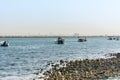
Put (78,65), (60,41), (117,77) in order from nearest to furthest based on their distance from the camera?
(117,77) → (78,65) → (60,41)

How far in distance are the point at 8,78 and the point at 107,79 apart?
479 inches

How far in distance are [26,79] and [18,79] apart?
3.11 feet

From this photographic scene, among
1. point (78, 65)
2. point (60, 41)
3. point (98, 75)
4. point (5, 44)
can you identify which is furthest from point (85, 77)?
point (60, 41)

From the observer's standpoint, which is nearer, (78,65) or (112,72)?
(112,72)

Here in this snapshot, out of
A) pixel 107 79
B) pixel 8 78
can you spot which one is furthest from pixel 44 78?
pixel 107 79

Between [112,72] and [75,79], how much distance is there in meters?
7.55

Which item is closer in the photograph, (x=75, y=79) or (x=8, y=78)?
(x=75, y=79)

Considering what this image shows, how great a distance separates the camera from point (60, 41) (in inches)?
6309

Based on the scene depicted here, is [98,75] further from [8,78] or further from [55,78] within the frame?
[8,78]

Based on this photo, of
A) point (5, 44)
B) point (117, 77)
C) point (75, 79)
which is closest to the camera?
point (75, 79)

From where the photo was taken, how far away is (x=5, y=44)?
466 ft

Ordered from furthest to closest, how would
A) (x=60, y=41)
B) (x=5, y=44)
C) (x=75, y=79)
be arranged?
1. (x=60, y=41)
2. (x=5, y=44)
3. (x=75, y=79)

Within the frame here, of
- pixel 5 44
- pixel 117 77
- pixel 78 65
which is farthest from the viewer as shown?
pixel 5 44

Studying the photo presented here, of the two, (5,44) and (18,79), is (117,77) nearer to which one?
(18,79)
